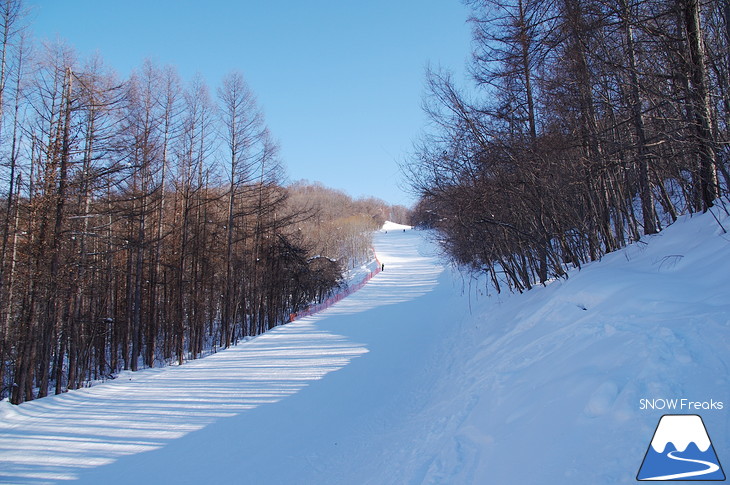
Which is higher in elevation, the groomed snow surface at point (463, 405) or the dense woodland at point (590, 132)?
the dense woodland at point (590, 132)

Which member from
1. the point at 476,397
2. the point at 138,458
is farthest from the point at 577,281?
the point at 138,458

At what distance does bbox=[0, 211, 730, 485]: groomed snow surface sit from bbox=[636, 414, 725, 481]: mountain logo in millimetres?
47

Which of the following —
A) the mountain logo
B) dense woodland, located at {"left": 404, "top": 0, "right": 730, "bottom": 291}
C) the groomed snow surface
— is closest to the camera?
the mountain logo

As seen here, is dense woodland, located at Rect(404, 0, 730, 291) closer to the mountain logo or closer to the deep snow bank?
the deep snow bank

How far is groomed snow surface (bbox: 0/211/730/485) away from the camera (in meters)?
2.46

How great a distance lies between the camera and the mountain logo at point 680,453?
1833 millimetres

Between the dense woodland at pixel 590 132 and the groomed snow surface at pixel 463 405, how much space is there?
1055mm

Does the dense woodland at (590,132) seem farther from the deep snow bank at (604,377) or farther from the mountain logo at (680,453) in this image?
the mountain logo at (680,453)

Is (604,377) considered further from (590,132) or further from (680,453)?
(590,132)

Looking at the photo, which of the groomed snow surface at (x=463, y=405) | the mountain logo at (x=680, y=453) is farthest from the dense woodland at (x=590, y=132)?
the mountain logo at (x=680, y=453)

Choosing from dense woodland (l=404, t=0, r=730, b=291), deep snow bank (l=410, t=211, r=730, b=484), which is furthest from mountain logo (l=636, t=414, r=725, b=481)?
dense woodland (l=404, t=0, r=730, b=291)

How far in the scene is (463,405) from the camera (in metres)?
4.46

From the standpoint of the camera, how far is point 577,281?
224 inches

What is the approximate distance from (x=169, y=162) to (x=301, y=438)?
12.9 m
